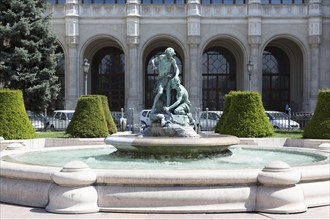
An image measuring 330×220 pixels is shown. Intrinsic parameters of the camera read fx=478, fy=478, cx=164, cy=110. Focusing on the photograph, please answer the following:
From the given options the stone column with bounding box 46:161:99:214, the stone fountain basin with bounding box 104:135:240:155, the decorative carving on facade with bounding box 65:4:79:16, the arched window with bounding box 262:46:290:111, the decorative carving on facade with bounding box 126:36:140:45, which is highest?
the decorative carving on facade with bounding box 65:4:79:16

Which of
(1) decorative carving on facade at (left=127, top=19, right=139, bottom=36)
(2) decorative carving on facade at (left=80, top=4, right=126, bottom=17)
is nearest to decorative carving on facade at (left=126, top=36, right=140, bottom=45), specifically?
(1) decorative carving on facade at (left=127, top=19, right=139, bottom=36)

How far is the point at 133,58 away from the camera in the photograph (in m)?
41.3

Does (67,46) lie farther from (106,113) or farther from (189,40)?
(106,113)

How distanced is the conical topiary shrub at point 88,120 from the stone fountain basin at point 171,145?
8.26m

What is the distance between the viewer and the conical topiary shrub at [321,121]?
1731 cm

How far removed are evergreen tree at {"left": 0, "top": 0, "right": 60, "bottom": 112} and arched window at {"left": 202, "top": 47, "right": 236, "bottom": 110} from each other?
67.9 ft

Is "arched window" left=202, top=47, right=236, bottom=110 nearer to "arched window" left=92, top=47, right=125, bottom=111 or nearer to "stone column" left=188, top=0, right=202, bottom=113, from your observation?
"stone column" left=188, top=0, right=202, bottom=113

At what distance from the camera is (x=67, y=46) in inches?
1628

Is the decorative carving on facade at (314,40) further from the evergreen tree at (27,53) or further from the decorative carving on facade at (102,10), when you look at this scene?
the evergreen tree at (27,53)

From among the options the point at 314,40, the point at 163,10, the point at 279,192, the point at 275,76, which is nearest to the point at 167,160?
the point at 279,192

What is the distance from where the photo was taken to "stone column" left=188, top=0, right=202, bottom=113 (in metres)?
41.0

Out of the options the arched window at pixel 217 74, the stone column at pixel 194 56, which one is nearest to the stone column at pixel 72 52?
the stone column at pixel 194 56

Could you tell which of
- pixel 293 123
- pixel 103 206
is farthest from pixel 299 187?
pixel 293 123

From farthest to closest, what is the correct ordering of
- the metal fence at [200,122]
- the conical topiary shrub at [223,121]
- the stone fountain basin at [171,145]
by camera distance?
the metal fence at [200,122], the conical topiary shrub at [223,121], the stone fountain basin at [171,145]
